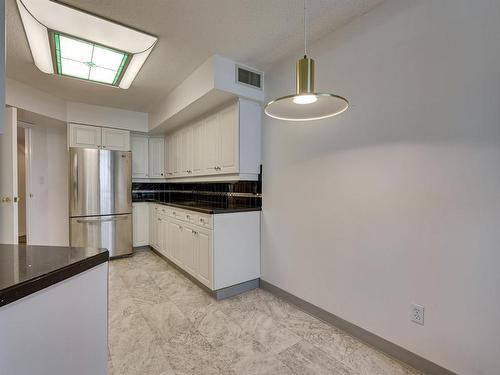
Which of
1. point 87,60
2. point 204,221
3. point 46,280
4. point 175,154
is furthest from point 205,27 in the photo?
point 175,154

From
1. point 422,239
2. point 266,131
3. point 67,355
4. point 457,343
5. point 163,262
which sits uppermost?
point 266,131

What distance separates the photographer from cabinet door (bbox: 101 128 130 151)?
12.8 feet

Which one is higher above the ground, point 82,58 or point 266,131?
point 82,58

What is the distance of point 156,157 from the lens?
459 centimetres

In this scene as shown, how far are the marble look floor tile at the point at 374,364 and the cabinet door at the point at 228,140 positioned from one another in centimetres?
186

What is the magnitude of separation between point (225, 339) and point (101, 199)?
2.93 m

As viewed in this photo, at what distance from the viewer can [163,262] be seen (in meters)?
3.76

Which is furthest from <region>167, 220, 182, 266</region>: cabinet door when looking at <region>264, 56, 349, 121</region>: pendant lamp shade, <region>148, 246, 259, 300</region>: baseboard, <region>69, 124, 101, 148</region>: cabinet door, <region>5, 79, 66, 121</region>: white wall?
<region>264, 56, 349, 121</region>: pendant lamp shade

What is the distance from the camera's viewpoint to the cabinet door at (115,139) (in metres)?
3.91

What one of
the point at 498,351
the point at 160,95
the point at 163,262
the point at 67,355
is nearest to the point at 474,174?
the point at 498,351

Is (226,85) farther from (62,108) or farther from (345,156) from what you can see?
(62,108)

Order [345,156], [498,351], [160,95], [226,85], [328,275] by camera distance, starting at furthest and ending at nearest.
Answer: [160,95] → [226,85] → [328,275] → [345,156] → [498,351]

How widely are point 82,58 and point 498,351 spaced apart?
3569 millimetres

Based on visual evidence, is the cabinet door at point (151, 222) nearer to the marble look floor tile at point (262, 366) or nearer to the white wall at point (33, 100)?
the white wall at point (33, 100)
